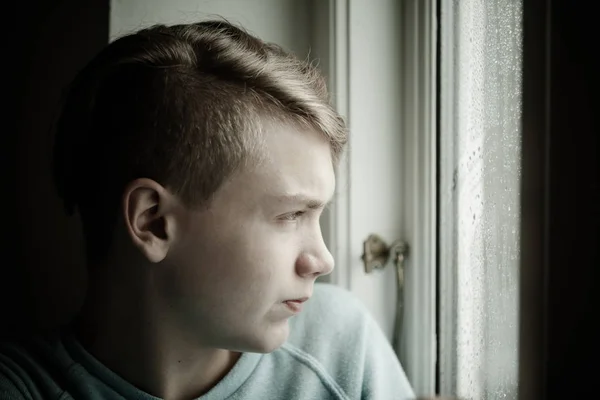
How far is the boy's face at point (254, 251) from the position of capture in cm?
75

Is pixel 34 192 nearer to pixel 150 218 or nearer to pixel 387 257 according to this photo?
pixel 150 218

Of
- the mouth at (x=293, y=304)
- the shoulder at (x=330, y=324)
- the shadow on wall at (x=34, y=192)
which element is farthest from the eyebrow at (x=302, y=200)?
the shadow on wall at (x=34, y=192)

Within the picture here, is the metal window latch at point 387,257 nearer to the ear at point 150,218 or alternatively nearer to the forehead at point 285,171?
Result: the forehead at point 285,171

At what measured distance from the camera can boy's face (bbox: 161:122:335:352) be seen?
2.45ft

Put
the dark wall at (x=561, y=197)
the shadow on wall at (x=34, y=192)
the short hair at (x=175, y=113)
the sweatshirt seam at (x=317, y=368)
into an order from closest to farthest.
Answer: the dark wall at (x=561, y=197)
the short hair at (x=175, y=113)
the sweatshirt seam at (x=317, y=368)
the shadow on wall at (x=34, y=192)

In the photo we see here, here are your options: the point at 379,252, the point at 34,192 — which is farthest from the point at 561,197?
the point at 34,192

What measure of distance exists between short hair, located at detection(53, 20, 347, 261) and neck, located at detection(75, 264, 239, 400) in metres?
0.07

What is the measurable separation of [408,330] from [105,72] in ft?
2.32

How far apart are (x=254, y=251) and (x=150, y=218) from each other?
15 cm

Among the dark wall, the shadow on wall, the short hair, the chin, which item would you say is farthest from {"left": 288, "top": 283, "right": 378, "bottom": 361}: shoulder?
the shadow on wall

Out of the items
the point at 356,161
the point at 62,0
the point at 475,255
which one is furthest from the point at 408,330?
the point at 62,0

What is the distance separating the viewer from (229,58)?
781mm

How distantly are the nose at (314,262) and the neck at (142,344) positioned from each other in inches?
7.5

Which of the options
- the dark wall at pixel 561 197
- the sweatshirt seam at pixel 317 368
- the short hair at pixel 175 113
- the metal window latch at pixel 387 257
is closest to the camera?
the dark wall at pixel 561 197
